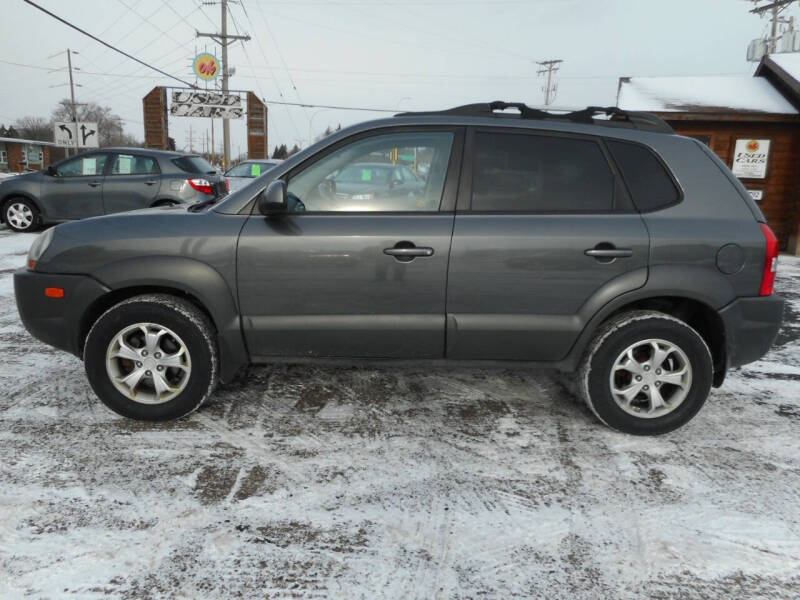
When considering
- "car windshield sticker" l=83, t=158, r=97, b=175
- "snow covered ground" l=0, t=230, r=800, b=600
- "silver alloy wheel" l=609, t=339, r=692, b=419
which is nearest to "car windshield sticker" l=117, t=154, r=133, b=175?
"car windshield sticker" l=83, t=158, r=97, b=175

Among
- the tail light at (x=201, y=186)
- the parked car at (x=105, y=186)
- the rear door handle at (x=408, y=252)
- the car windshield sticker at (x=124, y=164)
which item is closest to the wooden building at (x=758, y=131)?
the tail light at (x=201, y=186)

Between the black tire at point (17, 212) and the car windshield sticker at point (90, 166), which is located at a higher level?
the car windshield sticker at point (90, 166)

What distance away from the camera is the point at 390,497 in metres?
2.59

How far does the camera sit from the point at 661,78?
13375mm

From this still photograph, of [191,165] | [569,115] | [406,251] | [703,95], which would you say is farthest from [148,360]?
[703,95]

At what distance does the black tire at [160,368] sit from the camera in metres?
3.11

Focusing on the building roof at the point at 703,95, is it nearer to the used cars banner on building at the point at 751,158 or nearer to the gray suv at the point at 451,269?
the used cars banner on building at the point at 751,158

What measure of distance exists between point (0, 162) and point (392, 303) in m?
66.3

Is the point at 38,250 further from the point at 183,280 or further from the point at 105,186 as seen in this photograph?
the point at 105,186

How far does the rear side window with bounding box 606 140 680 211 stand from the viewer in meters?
3.10

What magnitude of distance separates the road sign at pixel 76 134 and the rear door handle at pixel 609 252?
23.0 m

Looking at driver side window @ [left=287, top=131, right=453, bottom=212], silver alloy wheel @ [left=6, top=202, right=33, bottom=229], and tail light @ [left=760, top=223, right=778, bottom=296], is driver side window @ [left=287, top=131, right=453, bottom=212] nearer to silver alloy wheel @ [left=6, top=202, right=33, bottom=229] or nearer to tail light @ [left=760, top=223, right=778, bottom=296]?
tail light @ [left=760, top=223, right=778, bottom=296]

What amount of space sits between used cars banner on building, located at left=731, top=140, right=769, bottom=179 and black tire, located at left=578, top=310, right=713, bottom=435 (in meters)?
10.3

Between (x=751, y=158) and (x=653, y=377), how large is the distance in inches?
424
